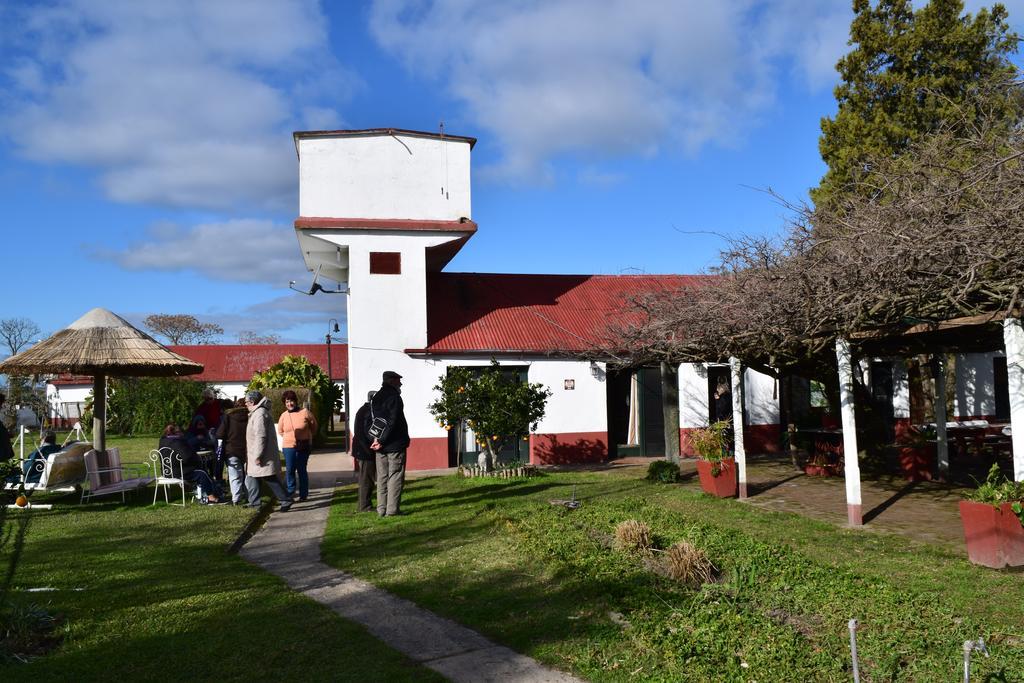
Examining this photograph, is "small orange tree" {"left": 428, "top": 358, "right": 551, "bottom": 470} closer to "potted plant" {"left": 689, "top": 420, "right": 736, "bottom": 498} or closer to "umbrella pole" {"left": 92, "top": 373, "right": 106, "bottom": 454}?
"potted plant" {"left": 689, "top": 420, "right": 736, "bottom": 498}

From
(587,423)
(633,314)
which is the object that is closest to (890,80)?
(633,314)

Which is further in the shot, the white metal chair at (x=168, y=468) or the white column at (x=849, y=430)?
the white metal chair at (x=168, y=468)

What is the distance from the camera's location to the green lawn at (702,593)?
4.57 m

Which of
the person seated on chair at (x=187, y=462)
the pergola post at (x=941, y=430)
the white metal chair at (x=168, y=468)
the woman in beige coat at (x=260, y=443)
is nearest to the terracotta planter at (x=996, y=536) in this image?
the pergola post at (x=941, y=430)

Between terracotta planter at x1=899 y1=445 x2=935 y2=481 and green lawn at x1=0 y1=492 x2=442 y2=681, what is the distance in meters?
10.1

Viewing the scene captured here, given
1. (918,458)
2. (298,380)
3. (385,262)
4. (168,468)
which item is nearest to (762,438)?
(918,458)

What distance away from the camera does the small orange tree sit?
14234 mm

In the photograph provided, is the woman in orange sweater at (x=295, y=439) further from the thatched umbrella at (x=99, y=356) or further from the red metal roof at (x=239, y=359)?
the red metal roof at (x=239, y=359)

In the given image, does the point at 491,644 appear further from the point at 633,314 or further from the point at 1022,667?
the point at 633,314

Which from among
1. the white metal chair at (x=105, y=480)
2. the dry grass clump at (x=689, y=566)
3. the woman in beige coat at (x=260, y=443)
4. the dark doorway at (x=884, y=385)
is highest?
the dark doorway at (x=884, y=385)

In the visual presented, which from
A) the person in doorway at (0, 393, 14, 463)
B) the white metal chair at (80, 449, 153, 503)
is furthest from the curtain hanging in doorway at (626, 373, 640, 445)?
the person in doorway at (0, 393, 14, 463)

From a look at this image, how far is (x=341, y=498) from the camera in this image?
1235cm

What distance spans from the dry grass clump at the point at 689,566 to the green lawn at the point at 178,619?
8.29 ft

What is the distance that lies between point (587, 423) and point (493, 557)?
10.3 meters
